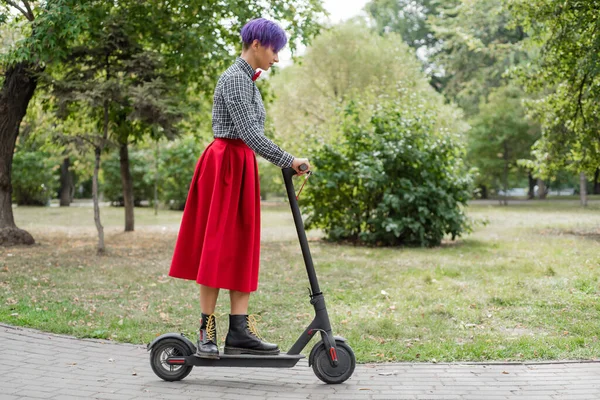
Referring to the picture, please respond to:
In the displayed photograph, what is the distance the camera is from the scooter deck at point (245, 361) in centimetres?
393

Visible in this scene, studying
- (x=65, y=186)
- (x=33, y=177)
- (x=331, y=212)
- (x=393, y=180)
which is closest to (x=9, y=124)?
(x=331, y=212)

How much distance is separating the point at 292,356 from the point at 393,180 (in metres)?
9.38

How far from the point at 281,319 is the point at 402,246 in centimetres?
696

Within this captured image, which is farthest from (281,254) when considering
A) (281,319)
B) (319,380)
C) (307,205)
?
(319,380)

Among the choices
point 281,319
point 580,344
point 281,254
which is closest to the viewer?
point 580,344

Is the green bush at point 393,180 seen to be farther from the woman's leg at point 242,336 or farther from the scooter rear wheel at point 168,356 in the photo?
the scooter rear wheel at point 168,356

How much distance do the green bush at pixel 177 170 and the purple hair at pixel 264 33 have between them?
22.7 m

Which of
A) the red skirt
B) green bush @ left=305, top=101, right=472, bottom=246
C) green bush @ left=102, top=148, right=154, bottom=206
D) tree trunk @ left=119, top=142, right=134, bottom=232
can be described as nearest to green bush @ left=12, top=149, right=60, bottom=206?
green bush @ left=102, top=148, right=154, bottom=206

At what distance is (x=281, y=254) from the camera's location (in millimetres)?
11828

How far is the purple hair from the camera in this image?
3998 millimetres

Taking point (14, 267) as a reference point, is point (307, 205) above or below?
above

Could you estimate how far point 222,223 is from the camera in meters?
3.96

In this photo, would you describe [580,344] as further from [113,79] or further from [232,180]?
[113,79]

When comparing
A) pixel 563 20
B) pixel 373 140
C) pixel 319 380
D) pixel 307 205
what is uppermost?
pixel 563 20
